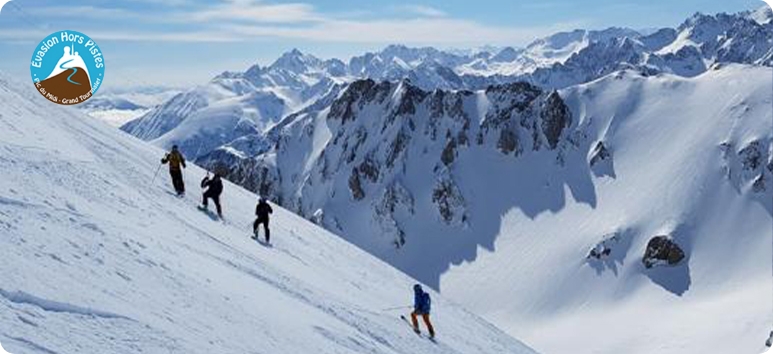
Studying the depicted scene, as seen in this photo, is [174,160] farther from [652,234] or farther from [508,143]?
[508,143]

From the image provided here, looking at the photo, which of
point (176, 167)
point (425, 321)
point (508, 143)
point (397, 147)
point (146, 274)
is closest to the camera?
point (146, 274)

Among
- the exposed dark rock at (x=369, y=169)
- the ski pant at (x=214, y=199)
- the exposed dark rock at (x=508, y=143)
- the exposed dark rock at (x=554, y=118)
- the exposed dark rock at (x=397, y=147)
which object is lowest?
the ski pant at (x=214, y=199)

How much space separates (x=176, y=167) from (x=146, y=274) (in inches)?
468

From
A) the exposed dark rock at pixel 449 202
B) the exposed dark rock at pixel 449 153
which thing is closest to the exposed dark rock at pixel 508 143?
the exposed dark rock at pixel 449 153

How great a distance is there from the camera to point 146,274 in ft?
59.8

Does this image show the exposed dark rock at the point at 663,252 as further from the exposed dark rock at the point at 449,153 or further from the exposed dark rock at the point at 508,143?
the exposed dark rock at the point at 449,153

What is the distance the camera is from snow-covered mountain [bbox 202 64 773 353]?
114188 mm

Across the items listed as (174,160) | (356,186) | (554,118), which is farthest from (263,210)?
(356,186)

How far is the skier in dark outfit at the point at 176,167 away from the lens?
28844 millimetres

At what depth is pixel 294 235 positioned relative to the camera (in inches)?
1357

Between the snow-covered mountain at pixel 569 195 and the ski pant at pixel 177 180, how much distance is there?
8062cm

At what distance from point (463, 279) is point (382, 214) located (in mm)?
28667

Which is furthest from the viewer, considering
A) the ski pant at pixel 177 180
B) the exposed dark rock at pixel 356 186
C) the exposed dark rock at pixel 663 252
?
the exposed dark rock at pixel 356 186

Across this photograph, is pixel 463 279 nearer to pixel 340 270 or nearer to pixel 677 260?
pixel 677 260
